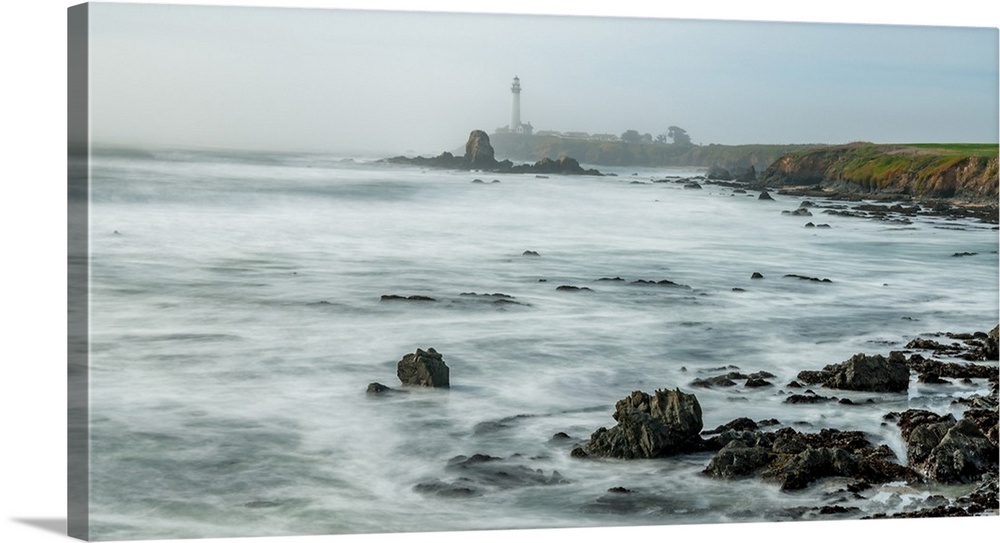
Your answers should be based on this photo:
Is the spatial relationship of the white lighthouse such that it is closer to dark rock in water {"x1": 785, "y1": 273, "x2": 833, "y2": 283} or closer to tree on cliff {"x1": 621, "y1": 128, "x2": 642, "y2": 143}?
tree on cliff {"x1": 621, "y1": 128, "x2": 642, "y2": 143}

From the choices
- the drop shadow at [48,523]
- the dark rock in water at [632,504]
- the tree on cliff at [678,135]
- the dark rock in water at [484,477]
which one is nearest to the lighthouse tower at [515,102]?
the tree on cliff at [678,135]

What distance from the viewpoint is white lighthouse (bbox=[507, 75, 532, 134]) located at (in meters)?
12.4

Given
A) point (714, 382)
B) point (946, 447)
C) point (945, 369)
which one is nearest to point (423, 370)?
point (714, 382)

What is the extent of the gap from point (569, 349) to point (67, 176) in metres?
3.61

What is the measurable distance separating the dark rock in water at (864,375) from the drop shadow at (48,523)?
206 inches

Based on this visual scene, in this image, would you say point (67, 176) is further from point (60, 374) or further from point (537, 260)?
point (537, 260)

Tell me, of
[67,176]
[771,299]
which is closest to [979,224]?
[771,299]

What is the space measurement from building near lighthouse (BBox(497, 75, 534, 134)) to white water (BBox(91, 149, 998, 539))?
400mm

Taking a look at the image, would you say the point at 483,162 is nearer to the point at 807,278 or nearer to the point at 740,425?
the point at 807,278

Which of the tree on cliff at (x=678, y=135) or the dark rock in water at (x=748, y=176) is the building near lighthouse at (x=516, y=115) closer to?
the tree on cliff at (x=678, y=135)

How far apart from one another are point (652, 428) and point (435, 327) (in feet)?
5.39

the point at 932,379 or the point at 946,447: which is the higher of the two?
the point at 932,379

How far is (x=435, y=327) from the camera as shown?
1205 cm

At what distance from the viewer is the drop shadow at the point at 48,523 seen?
11531 mm
